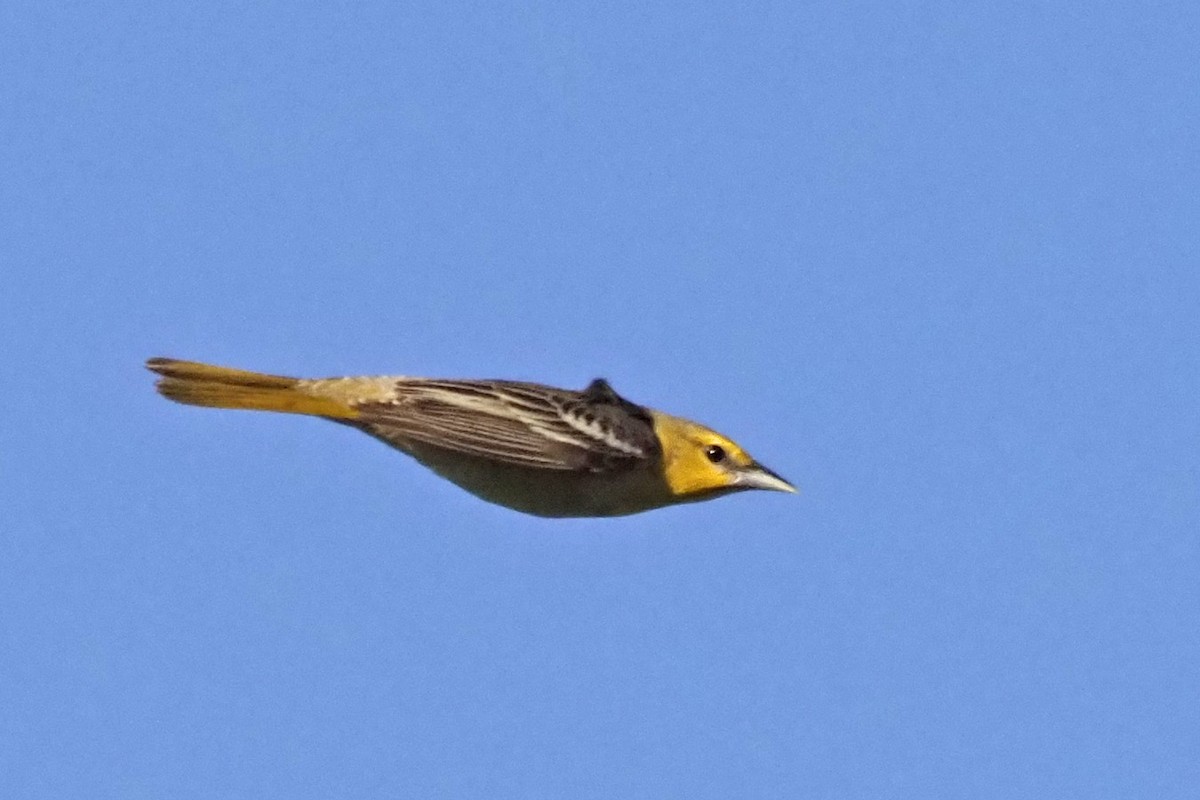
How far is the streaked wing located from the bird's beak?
622 millimetres

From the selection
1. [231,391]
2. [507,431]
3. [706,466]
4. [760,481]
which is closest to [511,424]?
[507,431]

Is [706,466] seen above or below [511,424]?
above

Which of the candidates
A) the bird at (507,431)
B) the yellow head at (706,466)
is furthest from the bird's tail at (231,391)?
the yellow head at (706,466)

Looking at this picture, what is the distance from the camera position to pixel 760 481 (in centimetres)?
1117

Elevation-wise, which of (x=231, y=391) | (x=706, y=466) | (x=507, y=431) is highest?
(x=706, y=466)

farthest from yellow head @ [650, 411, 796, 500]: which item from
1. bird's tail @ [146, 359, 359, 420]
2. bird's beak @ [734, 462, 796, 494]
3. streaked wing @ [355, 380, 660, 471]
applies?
bird's tail @ [146, 359, 359, 420]

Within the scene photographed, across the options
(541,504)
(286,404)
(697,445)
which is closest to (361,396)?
(286,404)

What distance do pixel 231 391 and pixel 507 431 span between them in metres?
1.57

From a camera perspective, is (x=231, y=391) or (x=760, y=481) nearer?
(x=231, y=391)

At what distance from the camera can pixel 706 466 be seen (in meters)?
11.2

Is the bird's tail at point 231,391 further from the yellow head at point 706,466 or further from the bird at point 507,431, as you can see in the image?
the yellow head at point 706,466

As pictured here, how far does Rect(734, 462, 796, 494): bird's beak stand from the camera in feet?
36.6

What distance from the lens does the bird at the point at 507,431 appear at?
10359 mm

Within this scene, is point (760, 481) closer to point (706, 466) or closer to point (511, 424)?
point (706, 466)
